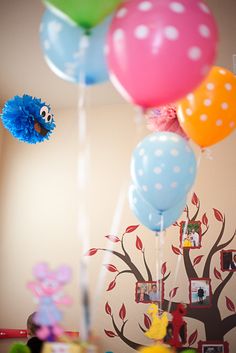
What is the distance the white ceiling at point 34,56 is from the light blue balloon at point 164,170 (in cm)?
118

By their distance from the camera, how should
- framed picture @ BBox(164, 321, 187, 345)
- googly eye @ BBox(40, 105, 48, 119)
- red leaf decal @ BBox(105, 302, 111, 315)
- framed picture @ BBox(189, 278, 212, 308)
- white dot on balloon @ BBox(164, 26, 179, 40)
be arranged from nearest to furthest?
white dot on balloon @ BBox(164, 26, 179, 40), googly eye @ BBox(40, 105, 48, 119), framed picture @ BBox(164, 321, 187, 345), framed picture @ BBox(189, 278, 212, 308), red leaf decal @ BBox(105, 302, 111, 315)

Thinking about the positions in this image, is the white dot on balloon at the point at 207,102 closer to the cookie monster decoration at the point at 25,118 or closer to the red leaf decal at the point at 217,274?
the cookie monster decoration at the point at 25,118

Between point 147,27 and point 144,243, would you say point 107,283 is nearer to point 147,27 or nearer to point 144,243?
point 144,243

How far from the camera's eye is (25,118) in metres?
2.20

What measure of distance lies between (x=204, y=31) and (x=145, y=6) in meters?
0.20

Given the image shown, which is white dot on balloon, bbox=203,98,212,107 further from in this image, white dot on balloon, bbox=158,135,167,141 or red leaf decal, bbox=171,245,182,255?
red leaf decal, bbox=171,245,182,255

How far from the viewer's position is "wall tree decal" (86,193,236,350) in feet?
9.39

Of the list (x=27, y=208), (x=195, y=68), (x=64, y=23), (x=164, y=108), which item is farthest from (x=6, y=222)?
(x=195, y=68)

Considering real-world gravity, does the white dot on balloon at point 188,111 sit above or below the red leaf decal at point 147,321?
above

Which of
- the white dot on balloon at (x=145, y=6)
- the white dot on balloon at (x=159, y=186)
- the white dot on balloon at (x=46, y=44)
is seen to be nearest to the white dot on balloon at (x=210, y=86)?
the white dot on balloon at (x=159, y=186)

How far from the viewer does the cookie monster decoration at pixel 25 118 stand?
2.18 metres

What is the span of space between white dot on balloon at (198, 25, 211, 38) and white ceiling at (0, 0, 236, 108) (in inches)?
51.9

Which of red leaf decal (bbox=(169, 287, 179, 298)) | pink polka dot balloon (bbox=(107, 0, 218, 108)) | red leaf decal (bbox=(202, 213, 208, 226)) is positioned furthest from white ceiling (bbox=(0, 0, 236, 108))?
red leaf decal (bbox=(169, 287, 179, 298))

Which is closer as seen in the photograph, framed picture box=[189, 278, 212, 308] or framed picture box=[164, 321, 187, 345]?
framed picture box=[164, 321, 187, 345]
